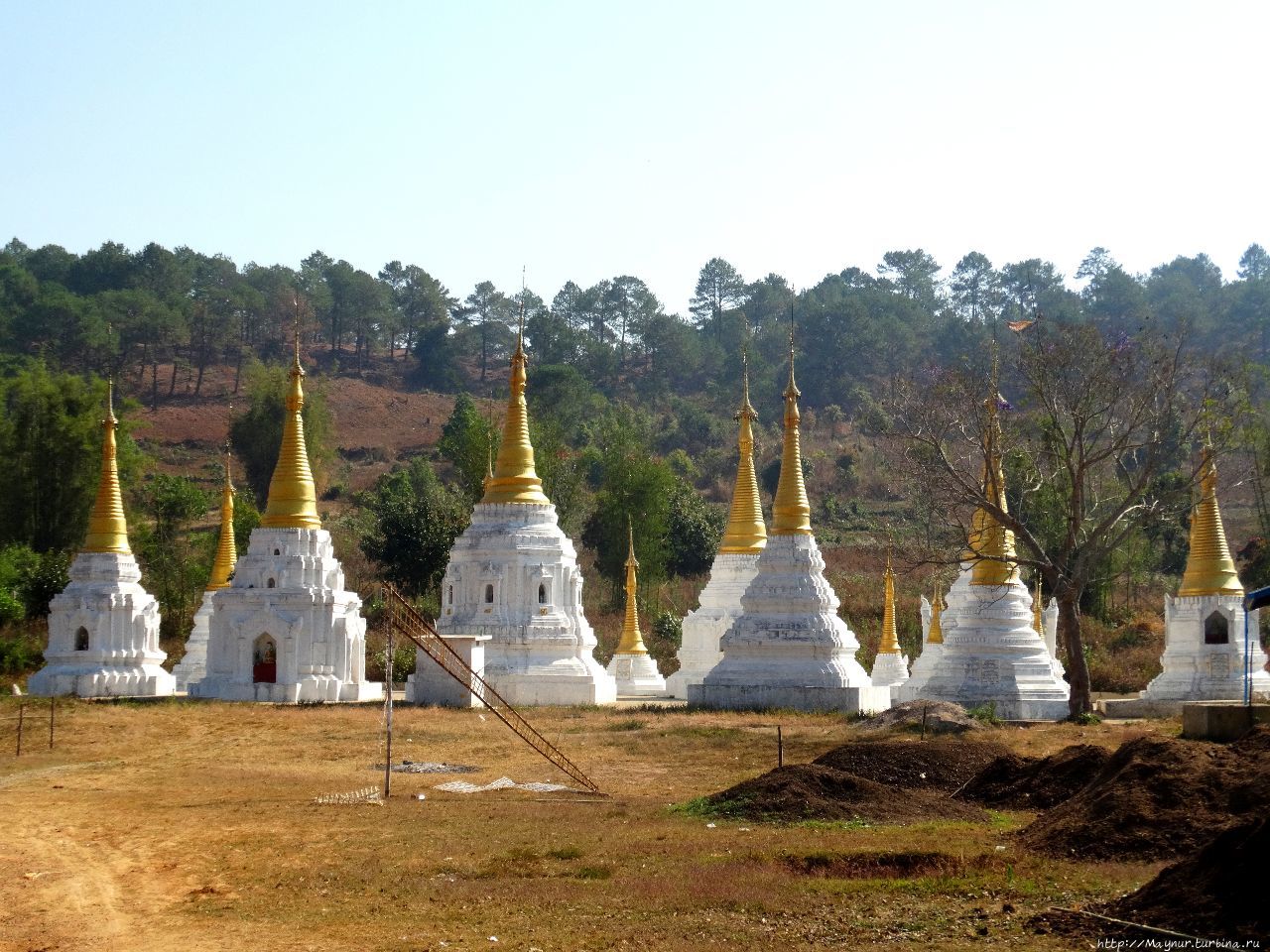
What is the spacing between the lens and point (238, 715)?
3972cm

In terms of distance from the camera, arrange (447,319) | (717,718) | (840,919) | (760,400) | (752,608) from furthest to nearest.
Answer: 1. (447,319)
2. (760,400)
3. (752,608)
4. (717,718)
5. (840,919)

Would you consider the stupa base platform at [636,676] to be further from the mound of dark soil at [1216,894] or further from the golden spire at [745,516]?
the mound of dark soil at [1216,894]

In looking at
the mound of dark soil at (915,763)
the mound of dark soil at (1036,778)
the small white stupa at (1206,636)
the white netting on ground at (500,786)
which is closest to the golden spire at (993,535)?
the small white stupa at (1206,636)

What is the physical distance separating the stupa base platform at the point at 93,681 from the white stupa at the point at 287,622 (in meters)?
1.54

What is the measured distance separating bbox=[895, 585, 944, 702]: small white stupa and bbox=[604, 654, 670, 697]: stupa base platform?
762 cm

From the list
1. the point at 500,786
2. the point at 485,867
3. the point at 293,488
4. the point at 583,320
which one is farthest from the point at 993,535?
the point at 583,320

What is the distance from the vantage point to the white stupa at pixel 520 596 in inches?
1769

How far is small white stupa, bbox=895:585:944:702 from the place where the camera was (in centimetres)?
4141

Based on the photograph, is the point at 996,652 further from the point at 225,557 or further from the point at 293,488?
the point at 225,557

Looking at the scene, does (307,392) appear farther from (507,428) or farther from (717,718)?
(717,718)

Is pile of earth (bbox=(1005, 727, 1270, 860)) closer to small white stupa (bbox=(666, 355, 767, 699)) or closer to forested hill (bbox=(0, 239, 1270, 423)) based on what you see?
small white stupa (bbox=(666, 355, 767, 699))

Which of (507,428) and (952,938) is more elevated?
(507,428)

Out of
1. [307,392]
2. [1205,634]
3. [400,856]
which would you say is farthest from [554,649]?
[307,392]

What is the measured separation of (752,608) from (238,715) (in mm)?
12597
